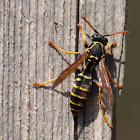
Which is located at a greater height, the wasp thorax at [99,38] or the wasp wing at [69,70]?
the wasp thorax at [99,38]

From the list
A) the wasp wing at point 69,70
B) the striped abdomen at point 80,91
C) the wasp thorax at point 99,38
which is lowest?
the striped abdomen at point 80,91

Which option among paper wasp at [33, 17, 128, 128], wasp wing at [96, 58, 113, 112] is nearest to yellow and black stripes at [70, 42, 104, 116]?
paper wasp at [33, 17, 128, 128]

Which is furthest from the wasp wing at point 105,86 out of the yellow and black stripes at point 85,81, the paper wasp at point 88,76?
the yellow and black stripes at point 85,81

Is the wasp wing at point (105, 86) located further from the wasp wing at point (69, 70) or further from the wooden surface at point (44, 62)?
the wasp wing at point (69, 70)

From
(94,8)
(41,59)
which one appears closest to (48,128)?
(41,59)

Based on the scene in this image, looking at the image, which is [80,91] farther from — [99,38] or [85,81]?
[99,38]

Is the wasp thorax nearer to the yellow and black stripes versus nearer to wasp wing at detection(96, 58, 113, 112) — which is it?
the yellow and black stripes

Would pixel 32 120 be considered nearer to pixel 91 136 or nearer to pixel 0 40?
pixel 91 136
